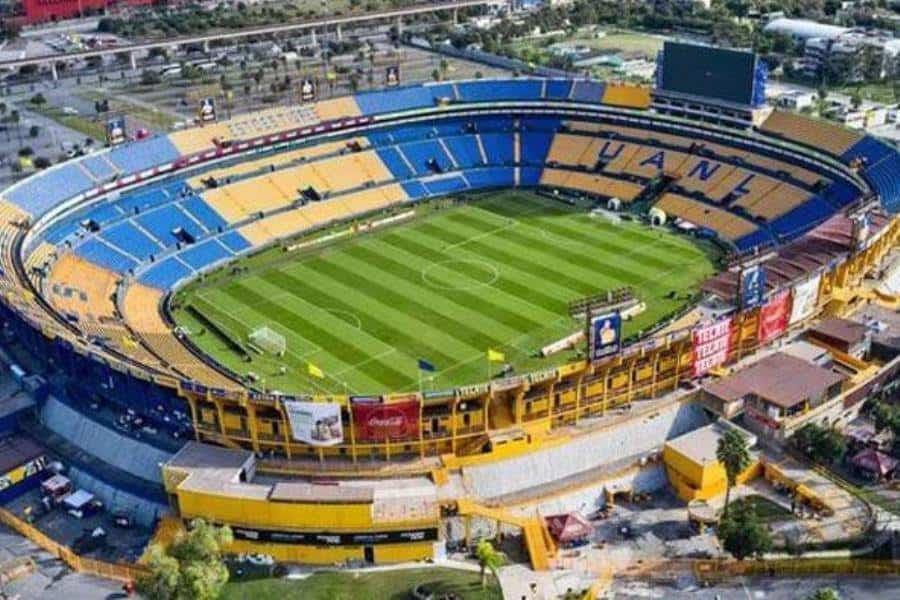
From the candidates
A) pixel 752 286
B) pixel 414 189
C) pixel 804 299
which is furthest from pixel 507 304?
pixel 414 189

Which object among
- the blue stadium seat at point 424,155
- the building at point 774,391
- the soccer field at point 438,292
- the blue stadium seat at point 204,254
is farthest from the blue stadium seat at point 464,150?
the building at point 774,391

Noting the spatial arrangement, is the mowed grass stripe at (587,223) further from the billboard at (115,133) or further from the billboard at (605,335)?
the billboard at (115,133)

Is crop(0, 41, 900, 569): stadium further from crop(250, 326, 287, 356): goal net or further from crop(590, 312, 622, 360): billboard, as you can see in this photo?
crop(250, 326, 287, 356): goal net

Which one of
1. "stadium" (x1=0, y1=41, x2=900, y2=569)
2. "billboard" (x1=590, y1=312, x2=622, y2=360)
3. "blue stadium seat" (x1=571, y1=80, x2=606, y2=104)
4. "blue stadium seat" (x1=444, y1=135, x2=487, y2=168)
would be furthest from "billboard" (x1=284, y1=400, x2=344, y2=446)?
"blue stadium seat" (x1=571, y1=80, x2=606, y2=104)

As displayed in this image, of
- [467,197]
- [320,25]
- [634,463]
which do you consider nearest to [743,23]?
[320,25]

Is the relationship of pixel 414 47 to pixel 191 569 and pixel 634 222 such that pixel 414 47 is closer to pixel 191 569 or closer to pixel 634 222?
pixel 634 222
